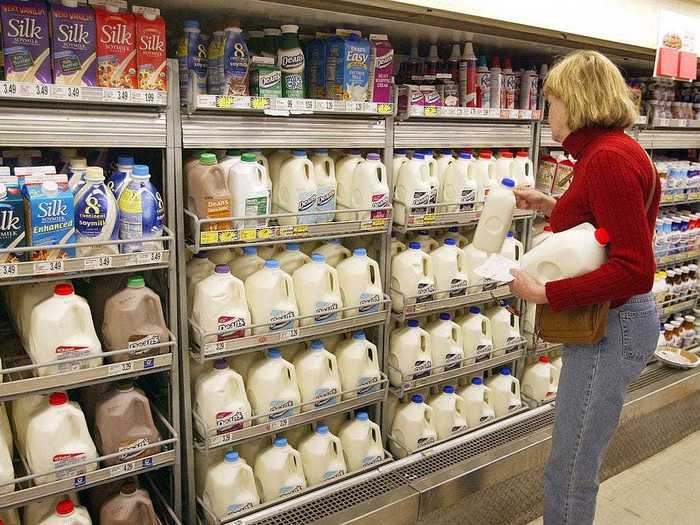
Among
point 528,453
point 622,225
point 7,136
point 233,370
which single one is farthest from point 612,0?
point 7,136

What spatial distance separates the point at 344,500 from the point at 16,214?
153 centimetres

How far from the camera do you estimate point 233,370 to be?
7.85ft

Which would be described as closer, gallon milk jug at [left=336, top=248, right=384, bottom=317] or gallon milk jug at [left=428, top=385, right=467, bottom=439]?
gallon milk jug at [left=336, top=248, right=384, bottom=317]

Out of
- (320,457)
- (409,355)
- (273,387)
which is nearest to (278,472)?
(320,457)

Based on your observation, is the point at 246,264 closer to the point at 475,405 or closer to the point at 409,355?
the point at 409,355

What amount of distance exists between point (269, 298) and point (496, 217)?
85cm

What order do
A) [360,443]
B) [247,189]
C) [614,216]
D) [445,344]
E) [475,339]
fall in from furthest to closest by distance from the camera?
1. [475,339]
2. [445,344]
3. [360,443]
4. [247,189]
5. [614,216]

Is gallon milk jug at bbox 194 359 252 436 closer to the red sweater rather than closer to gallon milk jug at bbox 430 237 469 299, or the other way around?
gallon milk jug at bbox 430 237 469 299

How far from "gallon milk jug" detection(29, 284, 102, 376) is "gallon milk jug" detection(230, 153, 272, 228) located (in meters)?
0.57

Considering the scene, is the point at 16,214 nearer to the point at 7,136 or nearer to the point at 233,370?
the point at 7,136

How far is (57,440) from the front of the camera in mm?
1935

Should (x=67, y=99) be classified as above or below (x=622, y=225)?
above

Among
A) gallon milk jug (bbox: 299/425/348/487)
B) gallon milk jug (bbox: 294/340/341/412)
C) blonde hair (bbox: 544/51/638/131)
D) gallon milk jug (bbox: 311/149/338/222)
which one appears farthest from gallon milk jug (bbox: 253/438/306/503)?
blonde hair (bbox: 544/51/638/131)

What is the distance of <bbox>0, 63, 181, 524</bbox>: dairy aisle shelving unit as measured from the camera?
1.79 metres
